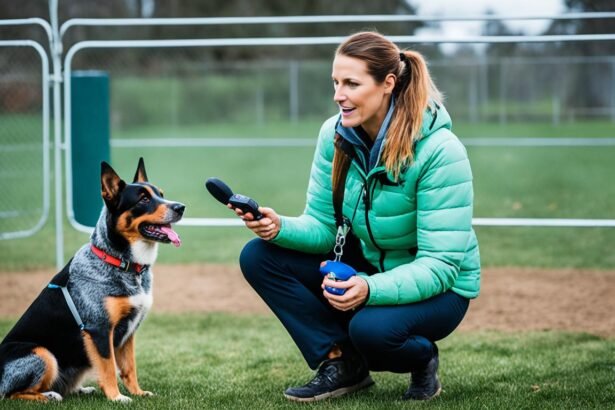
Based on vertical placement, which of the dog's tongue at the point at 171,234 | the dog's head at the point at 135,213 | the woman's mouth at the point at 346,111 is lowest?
the dog's tongue at the point at 171,234

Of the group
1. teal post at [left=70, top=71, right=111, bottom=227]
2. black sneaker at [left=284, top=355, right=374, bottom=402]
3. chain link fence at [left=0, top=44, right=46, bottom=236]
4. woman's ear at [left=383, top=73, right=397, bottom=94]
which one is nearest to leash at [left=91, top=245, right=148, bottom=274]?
black sneaker at [left=284, top=355, right=374, bottom=402]

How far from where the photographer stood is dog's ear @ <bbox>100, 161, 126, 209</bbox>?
171 inches

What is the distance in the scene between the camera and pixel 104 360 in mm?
4250

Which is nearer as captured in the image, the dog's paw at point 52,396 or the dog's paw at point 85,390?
the dog's paw at point 52,396

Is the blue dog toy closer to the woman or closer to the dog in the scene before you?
the woman

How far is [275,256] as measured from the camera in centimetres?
430

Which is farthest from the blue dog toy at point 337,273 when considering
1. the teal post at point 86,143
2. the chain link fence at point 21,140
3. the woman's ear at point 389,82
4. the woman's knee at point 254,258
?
the chain link fence at point 21,140

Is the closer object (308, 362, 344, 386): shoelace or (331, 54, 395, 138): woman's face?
(331, 54, 395, 138): woman's face

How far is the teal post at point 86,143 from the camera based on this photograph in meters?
6.94

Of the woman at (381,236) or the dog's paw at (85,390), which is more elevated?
the woman at (381,236)

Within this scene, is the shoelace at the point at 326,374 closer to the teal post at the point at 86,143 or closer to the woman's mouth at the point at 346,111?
the woman's mouth at the point at 346,111

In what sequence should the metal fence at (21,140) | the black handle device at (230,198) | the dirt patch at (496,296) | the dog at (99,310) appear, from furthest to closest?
the metal fence at (21,140) < the dirt patch at (496,296) < the dog at (99,310) < the black handle device at (230,198)

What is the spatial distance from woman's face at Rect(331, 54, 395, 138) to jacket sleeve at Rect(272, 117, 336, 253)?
0.26 metres

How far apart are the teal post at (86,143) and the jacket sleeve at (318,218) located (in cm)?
305
